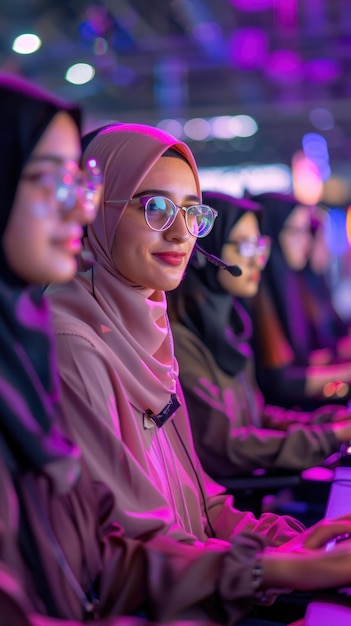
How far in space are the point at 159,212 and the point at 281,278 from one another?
2264 mm

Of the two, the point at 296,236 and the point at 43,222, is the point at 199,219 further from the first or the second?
the point at 296,236

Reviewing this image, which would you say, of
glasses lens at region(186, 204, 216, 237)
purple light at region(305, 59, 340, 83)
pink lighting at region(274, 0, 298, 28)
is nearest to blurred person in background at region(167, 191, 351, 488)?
glasses lens at region(186, 204, 216, 237)

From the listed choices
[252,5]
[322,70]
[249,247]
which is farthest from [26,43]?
[249,247]

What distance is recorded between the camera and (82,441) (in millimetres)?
1271

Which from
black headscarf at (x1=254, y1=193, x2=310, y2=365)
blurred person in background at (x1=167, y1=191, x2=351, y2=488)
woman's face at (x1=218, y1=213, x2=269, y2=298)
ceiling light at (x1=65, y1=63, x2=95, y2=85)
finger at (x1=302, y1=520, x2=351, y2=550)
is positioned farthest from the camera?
ceiling light at (x1=65, y1=63, x2=95, y2=85)

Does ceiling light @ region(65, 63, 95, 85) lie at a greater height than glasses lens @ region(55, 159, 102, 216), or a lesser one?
greater

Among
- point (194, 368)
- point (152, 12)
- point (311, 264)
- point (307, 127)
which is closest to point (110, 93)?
point (152, 12)

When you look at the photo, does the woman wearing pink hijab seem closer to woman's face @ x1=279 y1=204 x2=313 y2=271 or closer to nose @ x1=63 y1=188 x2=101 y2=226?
nose @ x1=63 y1=188 x2=101 y2=226

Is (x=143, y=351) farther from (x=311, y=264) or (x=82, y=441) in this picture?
(x=311, y=264)

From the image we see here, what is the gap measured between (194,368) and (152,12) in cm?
574

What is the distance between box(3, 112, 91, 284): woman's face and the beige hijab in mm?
430

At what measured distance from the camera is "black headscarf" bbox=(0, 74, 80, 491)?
957mm

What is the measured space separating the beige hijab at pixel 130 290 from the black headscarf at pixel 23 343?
1.38ft

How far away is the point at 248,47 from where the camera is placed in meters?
7.64
